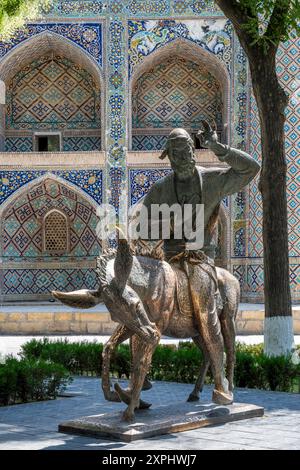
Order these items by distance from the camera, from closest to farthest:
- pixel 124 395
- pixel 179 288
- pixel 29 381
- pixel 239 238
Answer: pixel 124 395
pixel 179 288
pixel 29 381
pixel 239 238

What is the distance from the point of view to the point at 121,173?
17.9m

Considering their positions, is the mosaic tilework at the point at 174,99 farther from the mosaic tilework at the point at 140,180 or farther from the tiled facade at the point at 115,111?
the mosaic tilework at the point at 140,180

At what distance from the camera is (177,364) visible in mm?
7770

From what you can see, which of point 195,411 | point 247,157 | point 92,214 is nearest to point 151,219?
point 247,157

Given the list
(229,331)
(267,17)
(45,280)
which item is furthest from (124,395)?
(45,280)

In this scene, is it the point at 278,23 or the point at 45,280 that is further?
the point at 45,280

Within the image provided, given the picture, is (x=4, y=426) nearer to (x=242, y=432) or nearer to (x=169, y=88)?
(x=242, y=432)

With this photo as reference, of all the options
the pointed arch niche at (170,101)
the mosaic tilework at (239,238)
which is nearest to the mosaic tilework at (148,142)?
the pointed arch niche at (170,101)

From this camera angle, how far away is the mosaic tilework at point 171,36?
18141mm

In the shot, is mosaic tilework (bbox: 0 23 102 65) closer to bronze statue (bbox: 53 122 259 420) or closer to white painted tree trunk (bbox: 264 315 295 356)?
white painted tree trunk (bbox: 264 315 295 356)

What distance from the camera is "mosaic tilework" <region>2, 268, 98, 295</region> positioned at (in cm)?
1900

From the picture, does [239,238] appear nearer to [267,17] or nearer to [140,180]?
[140,180]

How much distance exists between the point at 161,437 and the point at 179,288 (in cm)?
102

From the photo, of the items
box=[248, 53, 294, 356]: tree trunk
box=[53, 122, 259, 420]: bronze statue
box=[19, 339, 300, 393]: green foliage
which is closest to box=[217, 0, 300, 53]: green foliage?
box=[248, 53, 294, 356]: tree trunk
